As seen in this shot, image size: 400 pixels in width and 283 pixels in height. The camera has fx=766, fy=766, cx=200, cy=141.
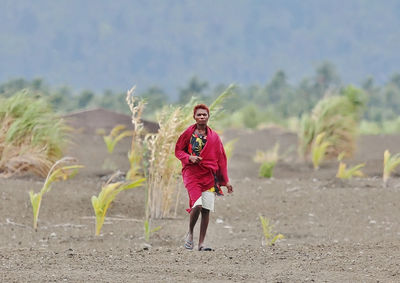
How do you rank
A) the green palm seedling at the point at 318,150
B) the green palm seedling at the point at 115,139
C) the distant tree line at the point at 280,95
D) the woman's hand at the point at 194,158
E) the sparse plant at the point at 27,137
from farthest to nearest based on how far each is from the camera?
the distant tree line at the point at 280,95 → the green palm seedling at the point at 318,150 → the green palm seedling at the point at 115,139 → the sparse plant at the point at 27,137 → the woman's hand at the point at 194,158

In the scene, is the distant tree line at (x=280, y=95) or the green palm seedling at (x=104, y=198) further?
the distant tree line at (x=280, y=95)

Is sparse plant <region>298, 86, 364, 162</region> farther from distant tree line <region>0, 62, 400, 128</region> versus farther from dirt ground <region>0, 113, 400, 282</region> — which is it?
distant tree line <region>0, 62, 400, 128</region>

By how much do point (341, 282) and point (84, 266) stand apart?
156 cm

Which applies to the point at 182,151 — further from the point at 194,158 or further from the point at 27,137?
the point at 27,137

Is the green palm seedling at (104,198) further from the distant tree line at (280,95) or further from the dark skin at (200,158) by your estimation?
the distant tree line at (280,95)

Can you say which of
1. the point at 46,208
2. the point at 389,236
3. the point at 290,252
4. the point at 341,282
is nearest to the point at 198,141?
the point at 290,252

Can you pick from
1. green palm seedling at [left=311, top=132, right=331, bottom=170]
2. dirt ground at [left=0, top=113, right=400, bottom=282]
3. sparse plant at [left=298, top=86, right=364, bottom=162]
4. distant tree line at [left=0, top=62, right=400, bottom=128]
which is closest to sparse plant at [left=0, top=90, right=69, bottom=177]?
dirt ground at [left=0, top=113, right=400, bottom=282]

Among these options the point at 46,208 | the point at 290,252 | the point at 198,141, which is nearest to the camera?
the point at 290,252

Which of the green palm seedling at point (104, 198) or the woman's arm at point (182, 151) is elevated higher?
the woman's arm at point (182, 151)

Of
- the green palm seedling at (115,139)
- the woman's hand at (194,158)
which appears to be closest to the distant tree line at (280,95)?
the green palm seedling at (115,139)

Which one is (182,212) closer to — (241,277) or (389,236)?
(389,236)

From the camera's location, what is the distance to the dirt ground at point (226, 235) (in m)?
4.53

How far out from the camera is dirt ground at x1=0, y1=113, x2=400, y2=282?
4.53 m

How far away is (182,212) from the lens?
8570 millimetres
